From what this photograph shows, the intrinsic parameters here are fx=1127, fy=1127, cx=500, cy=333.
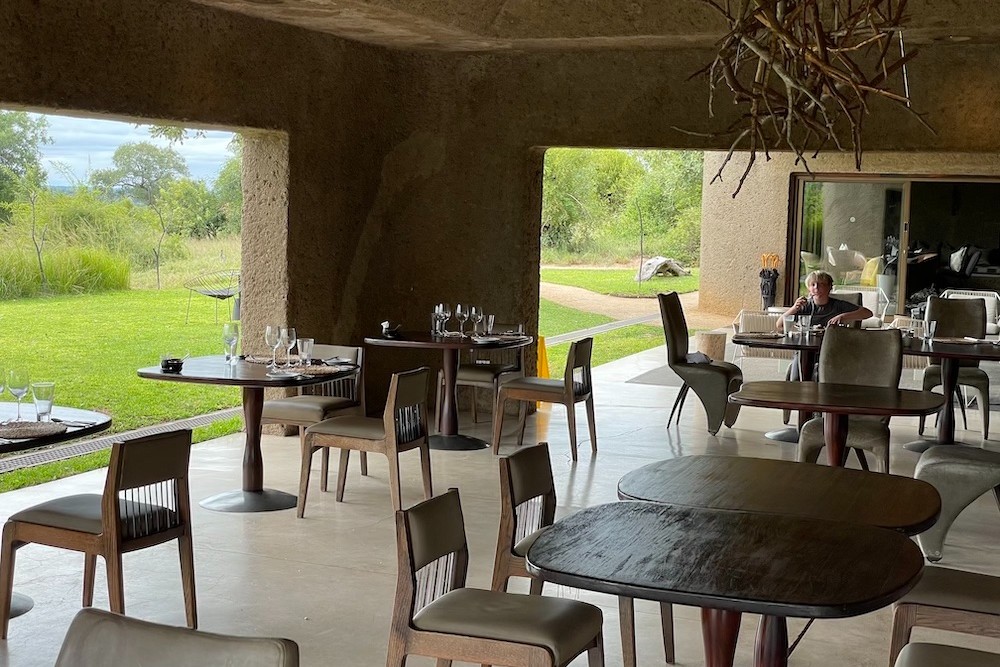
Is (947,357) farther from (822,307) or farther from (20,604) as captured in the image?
(20,604)

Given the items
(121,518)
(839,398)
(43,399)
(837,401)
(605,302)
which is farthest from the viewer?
(605,302)

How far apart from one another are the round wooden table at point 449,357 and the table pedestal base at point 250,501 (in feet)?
5.51

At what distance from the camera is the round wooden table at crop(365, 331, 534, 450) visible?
7633 millimetres

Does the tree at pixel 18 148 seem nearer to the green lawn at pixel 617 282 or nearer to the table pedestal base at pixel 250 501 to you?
the table pedestal base at pixel 250 501

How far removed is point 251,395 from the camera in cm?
607

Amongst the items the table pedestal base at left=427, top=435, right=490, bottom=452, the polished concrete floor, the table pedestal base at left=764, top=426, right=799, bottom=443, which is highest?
the table pedestal base at left=764, top=426, right=799, bottom=443

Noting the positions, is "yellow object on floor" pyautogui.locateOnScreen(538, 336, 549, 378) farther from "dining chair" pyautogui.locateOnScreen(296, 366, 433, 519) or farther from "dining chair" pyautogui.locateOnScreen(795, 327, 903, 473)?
"dining chair" pyautogui.locateOnScreen(296, 366, 433, 519)

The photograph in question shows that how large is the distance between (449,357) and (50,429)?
13.3ft

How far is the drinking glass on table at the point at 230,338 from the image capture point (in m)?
6.03

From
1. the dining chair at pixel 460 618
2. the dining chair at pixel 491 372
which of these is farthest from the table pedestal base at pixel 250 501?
the dining chair at pixel 460 618

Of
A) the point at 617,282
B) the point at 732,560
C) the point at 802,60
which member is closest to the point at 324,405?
the point at 732,560

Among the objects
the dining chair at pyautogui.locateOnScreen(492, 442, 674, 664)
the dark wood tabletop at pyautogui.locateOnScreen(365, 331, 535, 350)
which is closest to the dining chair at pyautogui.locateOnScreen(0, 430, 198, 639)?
the dining chair at pyautogui.locateOnScreen(492, 442, 674, 664)

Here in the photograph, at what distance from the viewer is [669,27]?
25.2 ft

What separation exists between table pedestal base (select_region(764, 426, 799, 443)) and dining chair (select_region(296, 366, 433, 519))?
3.39 meters
